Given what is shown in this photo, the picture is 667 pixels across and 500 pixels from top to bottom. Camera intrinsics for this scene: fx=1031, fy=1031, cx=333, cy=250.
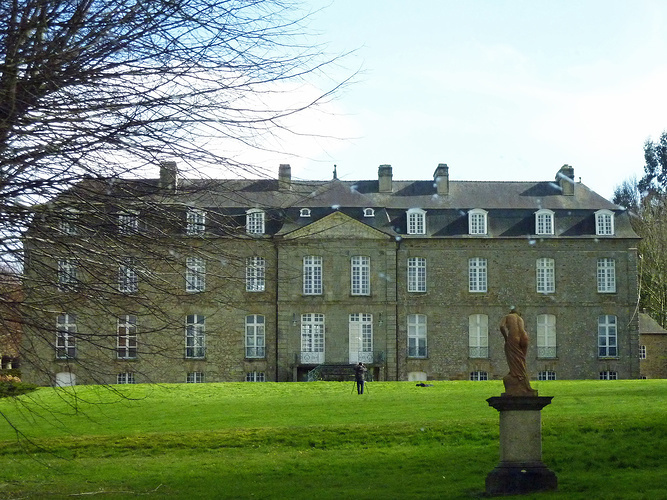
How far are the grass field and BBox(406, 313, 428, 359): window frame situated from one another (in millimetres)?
14503

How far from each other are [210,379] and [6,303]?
111 ft

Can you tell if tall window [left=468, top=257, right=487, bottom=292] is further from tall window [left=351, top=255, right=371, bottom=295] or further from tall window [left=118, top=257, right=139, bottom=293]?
tall window [left=118, top=257, right=139, bottom=293]

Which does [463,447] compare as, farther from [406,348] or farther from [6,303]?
[406,348]

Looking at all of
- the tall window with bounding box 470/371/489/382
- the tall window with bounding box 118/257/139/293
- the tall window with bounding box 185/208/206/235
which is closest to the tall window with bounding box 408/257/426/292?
the tall window with bounding box 470/371/489/382

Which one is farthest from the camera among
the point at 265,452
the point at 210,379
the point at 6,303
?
the point at 210,379

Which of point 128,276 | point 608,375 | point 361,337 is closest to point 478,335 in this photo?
point 361,337

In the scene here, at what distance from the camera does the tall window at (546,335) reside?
42219mm

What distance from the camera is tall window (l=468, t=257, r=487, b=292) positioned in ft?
139

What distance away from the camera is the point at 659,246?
53594 millimetres

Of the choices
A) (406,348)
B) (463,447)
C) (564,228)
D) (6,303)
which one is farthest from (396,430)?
(564,228)

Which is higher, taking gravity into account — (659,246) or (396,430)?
(659,246)

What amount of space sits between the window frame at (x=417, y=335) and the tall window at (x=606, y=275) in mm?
7462

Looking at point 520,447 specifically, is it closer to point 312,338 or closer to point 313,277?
point 312,338

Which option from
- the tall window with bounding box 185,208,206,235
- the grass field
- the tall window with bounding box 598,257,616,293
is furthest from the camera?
the tall window with bounding box 598,257,616,293
